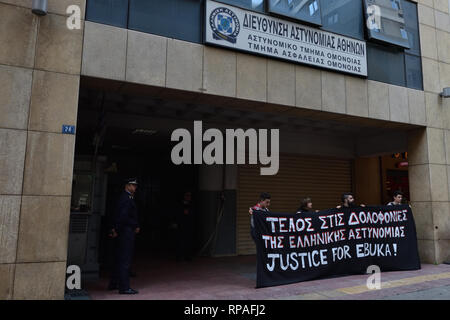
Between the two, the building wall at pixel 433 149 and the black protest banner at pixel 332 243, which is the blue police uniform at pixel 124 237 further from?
the building wall at pixel 433 149

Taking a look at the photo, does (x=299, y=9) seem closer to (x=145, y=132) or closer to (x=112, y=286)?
(x=145, y=132)

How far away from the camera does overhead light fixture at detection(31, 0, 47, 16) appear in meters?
5.83

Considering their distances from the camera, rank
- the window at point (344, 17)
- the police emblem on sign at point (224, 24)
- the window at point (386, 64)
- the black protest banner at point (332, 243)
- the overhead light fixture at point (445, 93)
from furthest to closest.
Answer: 1. the overhead light fixture at point (445, 93)
2. the window at point (386, 64)
3. the window at point (344, 17)
4. the police emblem on sign at point (224, 24)
5. the black protest banner at point (332, 243)

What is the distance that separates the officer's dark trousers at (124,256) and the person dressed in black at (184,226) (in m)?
3.99

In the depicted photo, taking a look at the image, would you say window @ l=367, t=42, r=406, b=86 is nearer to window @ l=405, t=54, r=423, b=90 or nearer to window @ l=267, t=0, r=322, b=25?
window @ l=405, t=54, r=423, b=90

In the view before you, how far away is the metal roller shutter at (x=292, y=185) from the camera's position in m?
12.1

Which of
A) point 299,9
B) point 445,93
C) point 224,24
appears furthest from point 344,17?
point 445,93

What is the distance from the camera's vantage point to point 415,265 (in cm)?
891

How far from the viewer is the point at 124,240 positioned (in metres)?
6.44

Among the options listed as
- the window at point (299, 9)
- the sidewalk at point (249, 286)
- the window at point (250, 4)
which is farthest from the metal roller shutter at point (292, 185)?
the window at point (250, 4)

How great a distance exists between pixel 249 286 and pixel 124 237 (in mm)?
2677

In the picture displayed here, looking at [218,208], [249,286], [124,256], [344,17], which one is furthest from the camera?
[218,208]

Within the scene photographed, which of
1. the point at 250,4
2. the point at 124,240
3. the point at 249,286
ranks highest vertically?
the point at 250,4

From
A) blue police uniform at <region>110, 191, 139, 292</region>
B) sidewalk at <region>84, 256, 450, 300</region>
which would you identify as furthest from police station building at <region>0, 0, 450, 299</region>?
sidewalk at <region>84, 256, 450, 300</region>
